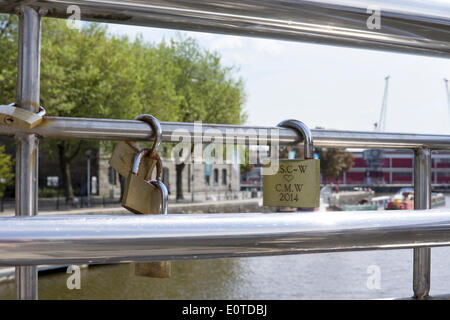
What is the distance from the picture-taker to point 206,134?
1003 millimetres

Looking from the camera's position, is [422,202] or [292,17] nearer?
[292,17]

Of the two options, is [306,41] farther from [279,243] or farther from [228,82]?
[228,82]

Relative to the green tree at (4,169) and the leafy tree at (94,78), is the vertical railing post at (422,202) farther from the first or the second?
the green tree at (4,169)

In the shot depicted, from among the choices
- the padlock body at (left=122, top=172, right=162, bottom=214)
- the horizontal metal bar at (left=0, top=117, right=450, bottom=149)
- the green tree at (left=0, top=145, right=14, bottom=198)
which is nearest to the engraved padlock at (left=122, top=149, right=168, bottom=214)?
the padlock body at (left=122, top=172, right=162, bottom=214)

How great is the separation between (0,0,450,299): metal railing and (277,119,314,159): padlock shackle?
2cm

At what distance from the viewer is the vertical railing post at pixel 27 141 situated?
2.49 feet

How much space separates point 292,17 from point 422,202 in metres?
0.77

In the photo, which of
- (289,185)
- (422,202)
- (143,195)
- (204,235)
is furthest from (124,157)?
(422,202)

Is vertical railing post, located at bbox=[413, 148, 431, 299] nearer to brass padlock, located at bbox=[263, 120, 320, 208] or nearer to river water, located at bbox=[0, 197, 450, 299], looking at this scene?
brass padlock, located at bbox=[263, 120, 320, 208]

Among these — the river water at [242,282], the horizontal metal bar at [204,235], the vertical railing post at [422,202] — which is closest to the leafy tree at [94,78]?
the river water at [242,282]

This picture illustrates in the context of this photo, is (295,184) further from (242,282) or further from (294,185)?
(242,282)

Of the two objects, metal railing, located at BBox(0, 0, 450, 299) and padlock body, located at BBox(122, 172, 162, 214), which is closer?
metal railing, located at BBox(0, 0, 450, 299)

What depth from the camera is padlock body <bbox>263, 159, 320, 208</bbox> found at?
2.92ft
